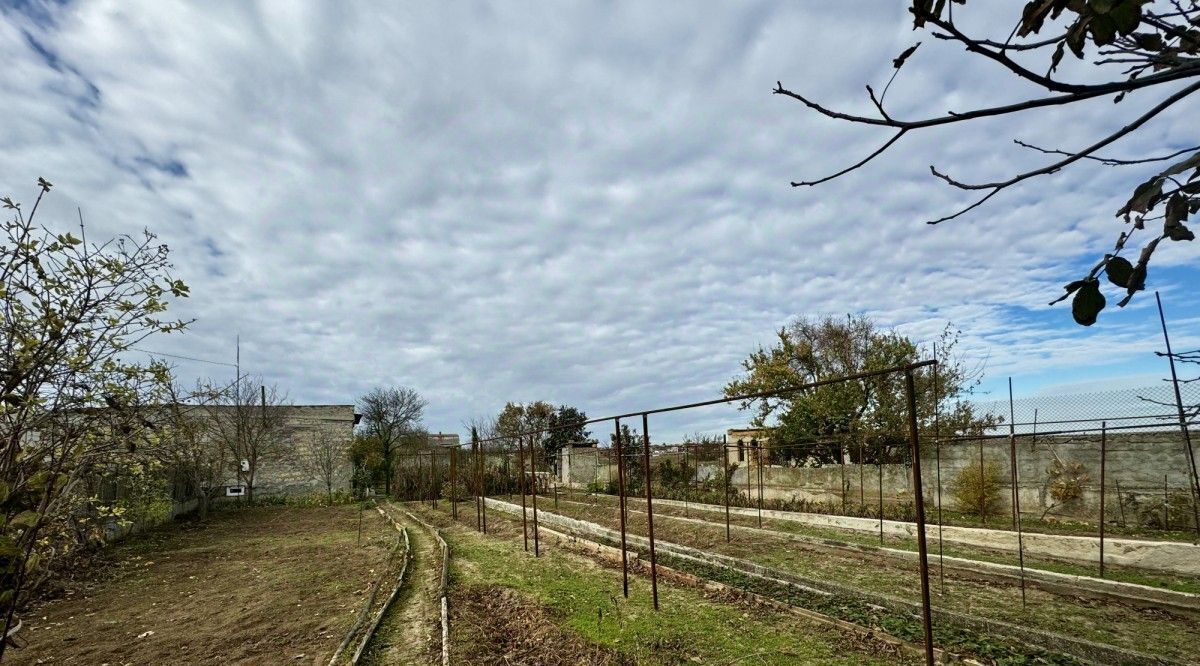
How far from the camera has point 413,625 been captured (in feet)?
23.4

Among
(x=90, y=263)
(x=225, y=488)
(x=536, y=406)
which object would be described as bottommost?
(x=225, y=488)

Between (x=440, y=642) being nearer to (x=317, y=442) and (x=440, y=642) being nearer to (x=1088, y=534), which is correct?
(x=1088, y=534)

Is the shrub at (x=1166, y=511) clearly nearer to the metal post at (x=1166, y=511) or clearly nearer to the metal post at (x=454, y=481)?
the metal post at (x=1166, y=511)

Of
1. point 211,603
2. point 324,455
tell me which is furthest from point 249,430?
point 211,603

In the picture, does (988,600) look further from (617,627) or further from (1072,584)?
(617,627)

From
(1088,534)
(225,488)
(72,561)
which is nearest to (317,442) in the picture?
(225,488)

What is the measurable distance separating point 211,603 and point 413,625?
4120 mm

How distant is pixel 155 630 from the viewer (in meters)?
7.62

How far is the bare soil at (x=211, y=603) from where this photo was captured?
6.70 metres

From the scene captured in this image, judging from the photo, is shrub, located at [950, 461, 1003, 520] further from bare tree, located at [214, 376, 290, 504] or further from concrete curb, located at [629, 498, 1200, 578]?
bare tree, located at [214, 376, 290, 504]

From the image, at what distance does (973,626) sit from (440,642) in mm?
5899

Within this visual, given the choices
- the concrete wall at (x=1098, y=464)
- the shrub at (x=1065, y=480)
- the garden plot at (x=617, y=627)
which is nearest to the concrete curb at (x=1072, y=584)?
the garden plot at (x=617, y=627)

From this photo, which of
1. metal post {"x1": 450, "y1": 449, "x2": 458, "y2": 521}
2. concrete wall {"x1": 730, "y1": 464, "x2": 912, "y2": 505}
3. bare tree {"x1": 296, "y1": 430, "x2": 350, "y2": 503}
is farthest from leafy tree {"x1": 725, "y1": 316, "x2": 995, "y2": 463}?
bare tree {"x1": 296, "y1": 430, "x2": 350, "y2": 503}

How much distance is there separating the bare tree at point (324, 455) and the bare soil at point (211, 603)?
12673mm
